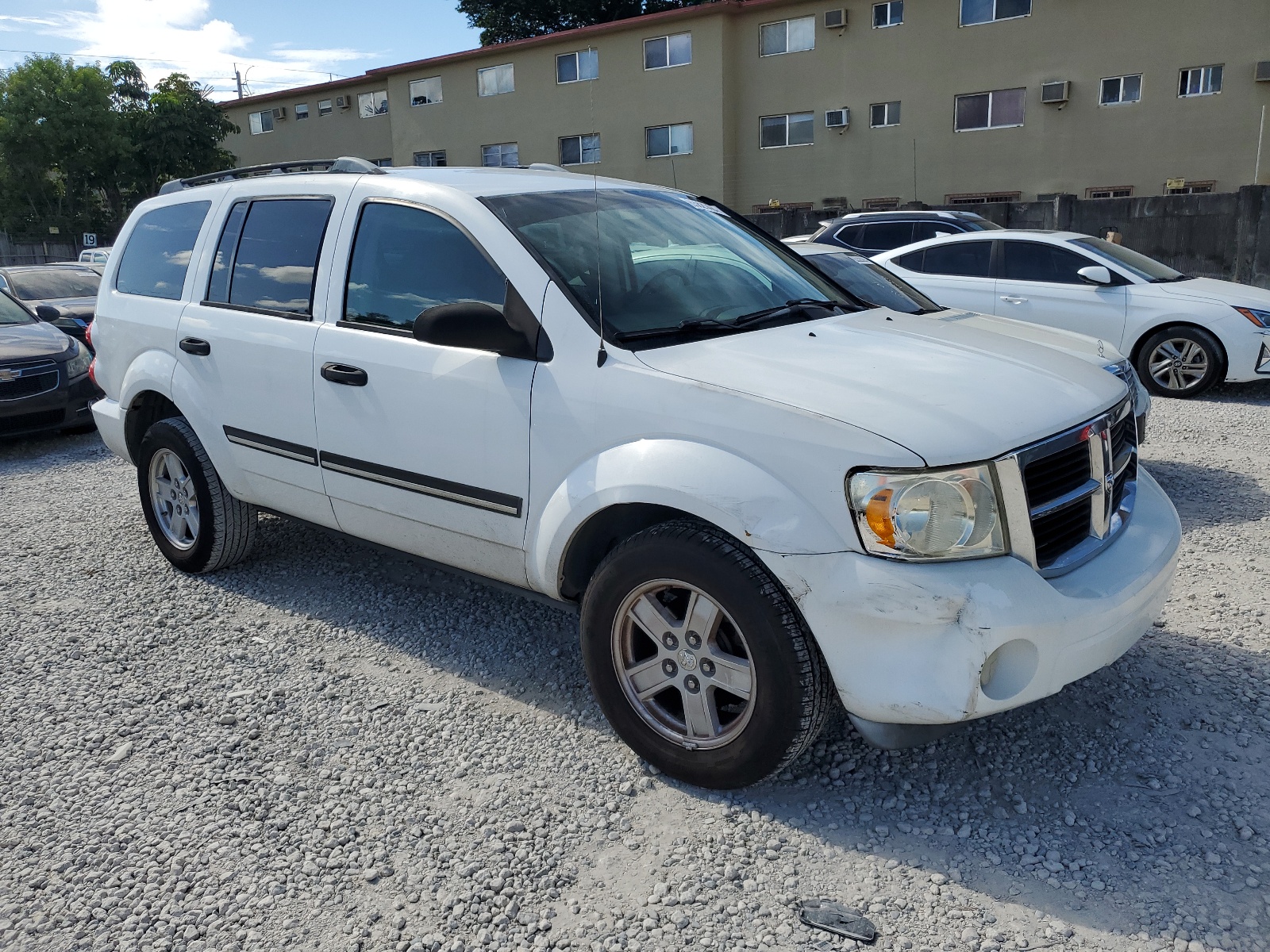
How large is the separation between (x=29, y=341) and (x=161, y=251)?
16.7 ft

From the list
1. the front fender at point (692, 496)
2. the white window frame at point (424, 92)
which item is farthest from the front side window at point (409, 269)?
the white window frame at point (424, 92)

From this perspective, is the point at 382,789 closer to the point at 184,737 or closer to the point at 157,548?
the point at 184,737

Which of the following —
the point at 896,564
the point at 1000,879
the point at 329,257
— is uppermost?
the point at 329,257

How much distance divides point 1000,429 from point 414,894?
6.56 feet

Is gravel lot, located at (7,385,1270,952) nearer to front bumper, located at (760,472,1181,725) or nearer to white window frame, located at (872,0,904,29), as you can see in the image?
front bumper, located at (760,472,1181,725)

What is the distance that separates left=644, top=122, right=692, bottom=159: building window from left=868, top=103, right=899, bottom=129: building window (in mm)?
5178

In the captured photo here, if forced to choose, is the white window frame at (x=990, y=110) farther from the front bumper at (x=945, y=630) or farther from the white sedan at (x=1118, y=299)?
the front bumper at (x=945, y=630)

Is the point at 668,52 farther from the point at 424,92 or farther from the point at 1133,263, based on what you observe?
the point at 1133,263

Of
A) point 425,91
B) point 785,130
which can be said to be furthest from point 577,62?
point 785,130

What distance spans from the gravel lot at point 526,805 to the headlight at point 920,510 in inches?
34.5

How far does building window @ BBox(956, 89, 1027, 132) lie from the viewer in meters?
24.1

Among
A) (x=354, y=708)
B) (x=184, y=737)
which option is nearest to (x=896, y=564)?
(x=354, y=708)

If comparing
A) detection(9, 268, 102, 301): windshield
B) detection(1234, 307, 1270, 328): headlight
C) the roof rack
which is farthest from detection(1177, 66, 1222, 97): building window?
the roof rack

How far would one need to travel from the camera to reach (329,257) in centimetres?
396
